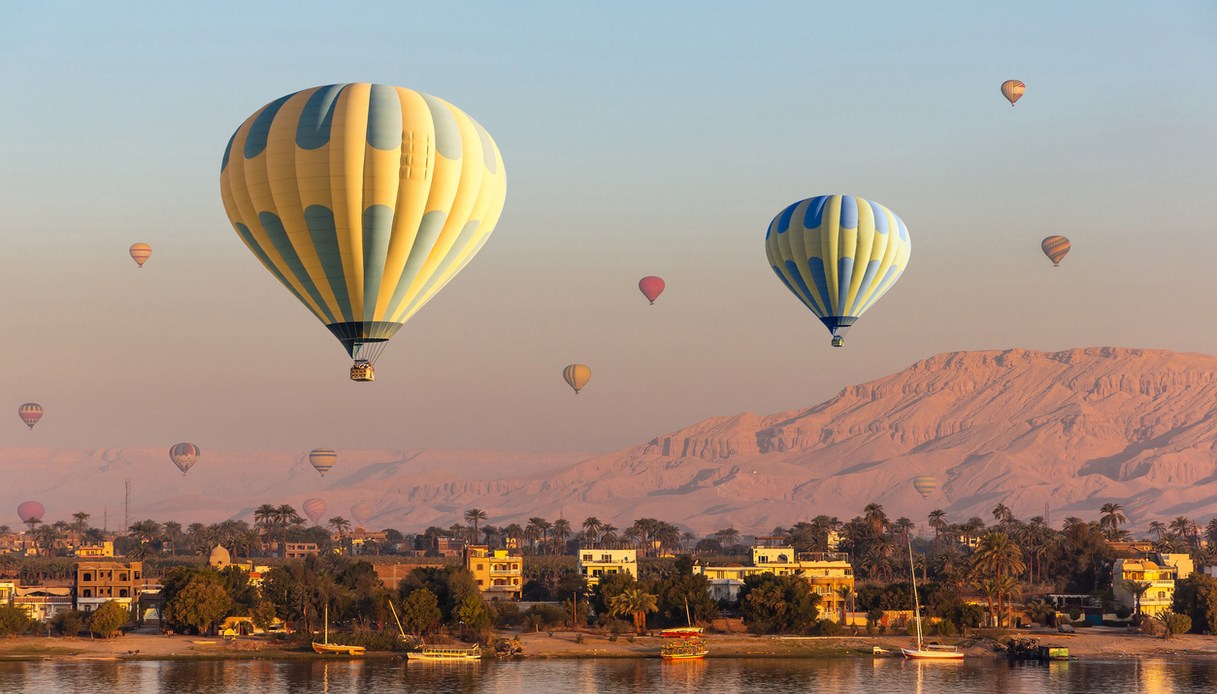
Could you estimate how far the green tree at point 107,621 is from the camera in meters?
139

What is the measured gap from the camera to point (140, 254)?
622 feet

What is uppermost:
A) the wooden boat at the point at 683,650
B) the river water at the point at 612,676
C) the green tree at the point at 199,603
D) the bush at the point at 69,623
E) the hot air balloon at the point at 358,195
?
the hot air balloon at the point at 358,195

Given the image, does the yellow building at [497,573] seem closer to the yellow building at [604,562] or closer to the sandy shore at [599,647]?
the yellow building at [604,562]

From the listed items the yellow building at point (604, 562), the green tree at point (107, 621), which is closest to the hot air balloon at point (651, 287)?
the yellow building at point (604, 562)

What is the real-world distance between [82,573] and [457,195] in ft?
285

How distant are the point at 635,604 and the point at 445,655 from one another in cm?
1852

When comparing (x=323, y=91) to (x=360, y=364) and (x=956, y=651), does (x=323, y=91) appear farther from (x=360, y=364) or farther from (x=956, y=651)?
(x=956, y=651)

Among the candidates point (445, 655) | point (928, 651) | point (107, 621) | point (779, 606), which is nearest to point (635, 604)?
point (779, 606)

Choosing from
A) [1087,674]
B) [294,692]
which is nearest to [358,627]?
[294,692]

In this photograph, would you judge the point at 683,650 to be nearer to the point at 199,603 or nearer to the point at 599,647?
the point at 599,647

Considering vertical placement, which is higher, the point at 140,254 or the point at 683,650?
the point at 140,254

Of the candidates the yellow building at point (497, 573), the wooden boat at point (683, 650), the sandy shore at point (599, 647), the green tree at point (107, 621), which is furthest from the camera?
the yellow building at point (497, 573)

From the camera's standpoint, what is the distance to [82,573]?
16312cm

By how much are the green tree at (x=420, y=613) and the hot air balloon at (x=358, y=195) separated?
5027 cm
